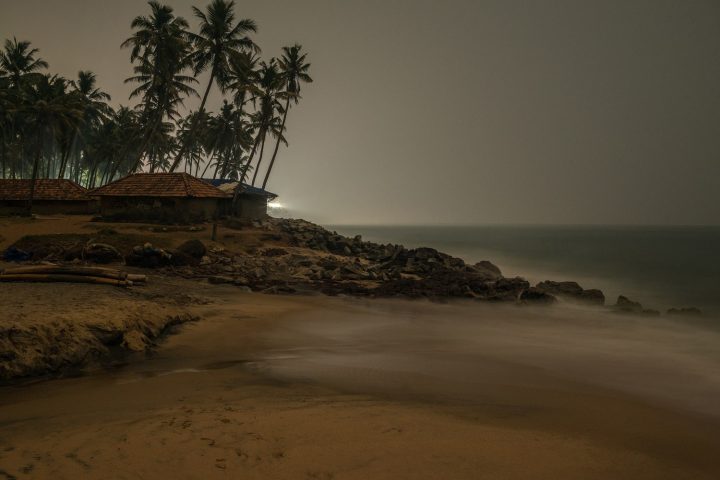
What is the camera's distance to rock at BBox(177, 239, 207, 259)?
19219 millimetres

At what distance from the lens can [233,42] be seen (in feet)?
108

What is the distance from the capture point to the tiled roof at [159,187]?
2978cm

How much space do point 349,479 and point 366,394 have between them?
2.18m

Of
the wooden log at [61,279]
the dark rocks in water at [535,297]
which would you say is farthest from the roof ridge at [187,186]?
the dark rocks in water at [535,297]

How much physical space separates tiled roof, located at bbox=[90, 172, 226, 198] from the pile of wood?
18.6 metres

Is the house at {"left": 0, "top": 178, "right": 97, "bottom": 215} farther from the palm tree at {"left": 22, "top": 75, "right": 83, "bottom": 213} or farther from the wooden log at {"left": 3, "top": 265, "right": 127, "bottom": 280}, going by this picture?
the wooden log at {"left": 3, "top": 265, "right": 127, "bottom": 280}

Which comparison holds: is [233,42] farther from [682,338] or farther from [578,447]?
[578,447]

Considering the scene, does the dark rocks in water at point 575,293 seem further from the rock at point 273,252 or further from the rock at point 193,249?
the rock at point 193,249

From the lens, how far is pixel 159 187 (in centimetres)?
3030

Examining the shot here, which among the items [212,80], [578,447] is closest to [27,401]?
[578,447]

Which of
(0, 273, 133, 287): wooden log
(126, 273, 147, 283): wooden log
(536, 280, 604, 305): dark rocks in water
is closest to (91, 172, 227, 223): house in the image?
(126, 273, 147, 283): wooden log

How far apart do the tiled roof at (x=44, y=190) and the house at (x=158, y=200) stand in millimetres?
4104

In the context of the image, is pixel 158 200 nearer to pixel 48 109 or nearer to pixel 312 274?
pixel 48 109

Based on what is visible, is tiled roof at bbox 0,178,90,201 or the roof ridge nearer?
the roof ridge
